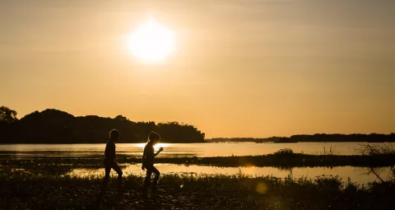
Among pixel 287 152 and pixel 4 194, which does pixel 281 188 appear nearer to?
pixel 4 194

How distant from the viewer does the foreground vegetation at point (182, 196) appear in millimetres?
19141

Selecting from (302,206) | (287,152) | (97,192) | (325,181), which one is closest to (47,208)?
(97,192)

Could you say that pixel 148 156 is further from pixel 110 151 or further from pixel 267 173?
pixel 267 173

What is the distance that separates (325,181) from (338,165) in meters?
Result: 37.0

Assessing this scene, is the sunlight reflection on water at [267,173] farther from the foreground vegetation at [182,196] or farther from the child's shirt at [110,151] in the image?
the child's shirt at [110,151]

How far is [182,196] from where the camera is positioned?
21.7 meters

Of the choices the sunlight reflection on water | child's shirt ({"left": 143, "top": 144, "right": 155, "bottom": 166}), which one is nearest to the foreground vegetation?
child's shirt ({"left": 143, "top": 144, "right": 155, "bottom": 166})

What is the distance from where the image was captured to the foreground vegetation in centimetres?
1914

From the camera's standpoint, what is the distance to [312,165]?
64562mm

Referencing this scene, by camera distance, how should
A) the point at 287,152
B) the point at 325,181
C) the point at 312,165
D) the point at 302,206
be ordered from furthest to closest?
the point at 287,152 < the point at 312,165 < the point at 325,181 < the point at 302,206

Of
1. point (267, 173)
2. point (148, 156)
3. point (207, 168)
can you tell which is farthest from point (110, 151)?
point (207, 168)

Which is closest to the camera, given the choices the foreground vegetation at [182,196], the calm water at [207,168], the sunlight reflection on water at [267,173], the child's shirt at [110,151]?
the foreground vegetation at [182,196]

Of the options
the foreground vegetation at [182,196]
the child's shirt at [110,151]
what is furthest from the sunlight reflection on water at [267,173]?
the child's shirt at [110,151]

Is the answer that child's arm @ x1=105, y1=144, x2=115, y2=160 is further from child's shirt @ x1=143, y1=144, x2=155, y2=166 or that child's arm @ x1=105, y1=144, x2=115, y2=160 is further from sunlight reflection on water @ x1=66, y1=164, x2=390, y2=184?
sunlight reflection on water @ x1=66, y1=164, x2=390, y2=184
